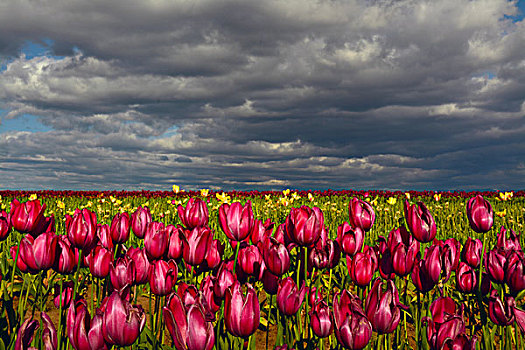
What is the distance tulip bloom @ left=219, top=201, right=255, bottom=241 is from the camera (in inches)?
93.5

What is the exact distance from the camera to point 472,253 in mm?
2672

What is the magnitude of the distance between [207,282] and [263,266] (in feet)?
1.24

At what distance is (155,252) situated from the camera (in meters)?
2.37

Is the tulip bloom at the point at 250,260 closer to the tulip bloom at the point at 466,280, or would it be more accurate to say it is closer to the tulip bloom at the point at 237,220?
the tulip bloom at the point at 237,220

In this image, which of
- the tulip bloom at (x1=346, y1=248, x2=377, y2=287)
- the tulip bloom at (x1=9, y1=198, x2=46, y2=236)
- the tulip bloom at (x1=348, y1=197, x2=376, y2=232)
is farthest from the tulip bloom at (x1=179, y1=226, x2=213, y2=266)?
the tulip bloom at (x1=9, y1=198, x2=46, y2=236)

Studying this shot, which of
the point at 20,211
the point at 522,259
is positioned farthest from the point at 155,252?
the point at 522,259

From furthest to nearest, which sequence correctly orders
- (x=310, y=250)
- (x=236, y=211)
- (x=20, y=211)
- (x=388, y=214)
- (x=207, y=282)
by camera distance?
1. (x=388, y=214)
2. (x=20, y=211)
3. (x=310, y=250)
4. (x=236, y=211)
5. (x=207, y=282)

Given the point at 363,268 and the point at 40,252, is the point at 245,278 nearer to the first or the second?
the point at 363,268

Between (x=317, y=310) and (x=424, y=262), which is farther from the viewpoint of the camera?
(x=424, y=262)

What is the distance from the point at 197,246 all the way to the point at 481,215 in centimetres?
181

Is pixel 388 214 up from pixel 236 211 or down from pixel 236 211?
down

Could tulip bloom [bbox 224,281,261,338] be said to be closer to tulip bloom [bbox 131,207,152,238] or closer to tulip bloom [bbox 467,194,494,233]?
tulip bloom [bbox 131,207,152,238]

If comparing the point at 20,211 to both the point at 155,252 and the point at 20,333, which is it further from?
the point at 20,333

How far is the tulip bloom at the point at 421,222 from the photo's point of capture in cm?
245
